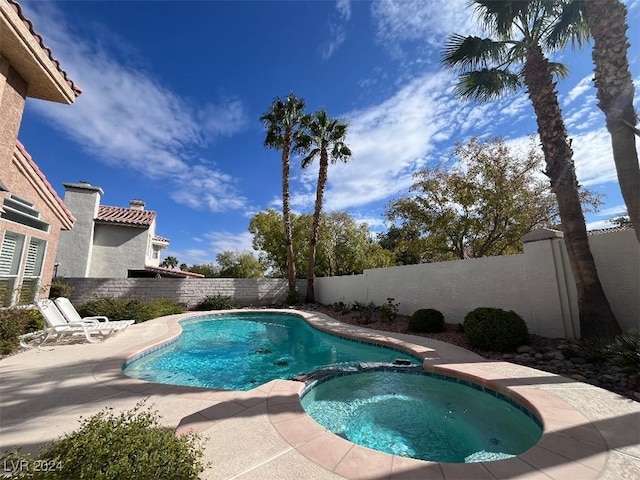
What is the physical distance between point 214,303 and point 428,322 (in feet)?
45.2

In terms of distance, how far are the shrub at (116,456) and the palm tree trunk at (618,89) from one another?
27.4ft

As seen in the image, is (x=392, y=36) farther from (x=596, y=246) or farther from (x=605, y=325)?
(x=605, y=325)

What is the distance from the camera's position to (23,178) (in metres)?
9.60

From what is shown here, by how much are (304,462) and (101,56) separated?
1188 cm

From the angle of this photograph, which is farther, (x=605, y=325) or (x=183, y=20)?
(x=183, y=20)

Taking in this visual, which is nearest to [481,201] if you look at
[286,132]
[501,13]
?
[501,13]

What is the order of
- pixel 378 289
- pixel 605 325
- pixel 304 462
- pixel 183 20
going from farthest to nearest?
pixel 378 289 < pixel 183 20 < pixel 605 325 < pixel 304 462

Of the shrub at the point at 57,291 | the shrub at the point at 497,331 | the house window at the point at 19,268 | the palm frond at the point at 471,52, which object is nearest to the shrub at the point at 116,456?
the shrub at the point at 497,331

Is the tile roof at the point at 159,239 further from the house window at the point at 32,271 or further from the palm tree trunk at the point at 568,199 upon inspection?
the palm tree trunk at the point at 568,199

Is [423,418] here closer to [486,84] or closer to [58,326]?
[58,326]

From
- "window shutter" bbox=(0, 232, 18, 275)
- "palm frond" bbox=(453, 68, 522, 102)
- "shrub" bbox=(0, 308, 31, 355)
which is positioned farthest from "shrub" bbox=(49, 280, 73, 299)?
"palm frond" bbox=(453, 68, 522, 102)

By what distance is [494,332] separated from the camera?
7238mm

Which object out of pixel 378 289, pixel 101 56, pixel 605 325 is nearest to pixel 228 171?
pixel 101 56

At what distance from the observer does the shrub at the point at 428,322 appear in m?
10.1
